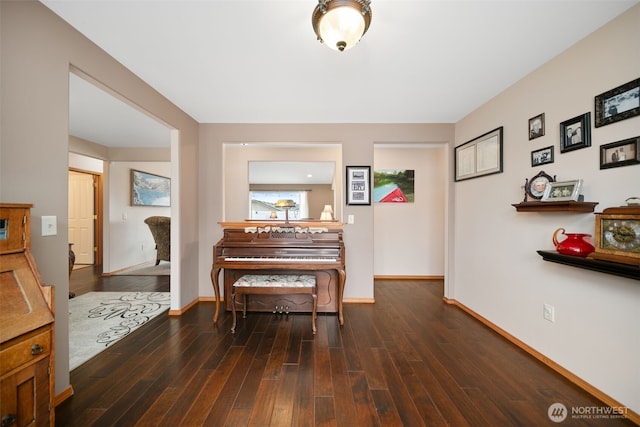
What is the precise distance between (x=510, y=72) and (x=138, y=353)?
4.07 m

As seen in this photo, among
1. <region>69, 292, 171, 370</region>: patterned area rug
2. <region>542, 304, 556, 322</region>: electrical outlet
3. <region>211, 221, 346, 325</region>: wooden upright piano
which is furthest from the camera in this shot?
<region>211, 221, 346, 325</region>: wooden upright piano

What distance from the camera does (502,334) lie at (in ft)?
7.77

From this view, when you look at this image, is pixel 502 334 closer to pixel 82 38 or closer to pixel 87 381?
pixel 87 381

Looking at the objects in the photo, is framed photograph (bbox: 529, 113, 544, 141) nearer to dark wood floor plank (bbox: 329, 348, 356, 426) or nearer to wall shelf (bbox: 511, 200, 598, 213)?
wall shelf (bbox: 511, 200, 598, 213)

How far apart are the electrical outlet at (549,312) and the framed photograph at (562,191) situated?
2.89 ft

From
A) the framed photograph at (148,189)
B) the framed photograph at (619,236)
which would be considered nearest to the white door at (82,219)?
the framed photograph at (148,189)

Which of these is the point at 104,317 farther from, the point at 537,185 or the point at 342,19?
the point at 537,185

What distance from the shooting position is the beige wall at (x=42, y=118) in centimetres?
127

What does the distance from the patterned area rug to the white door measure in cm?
243

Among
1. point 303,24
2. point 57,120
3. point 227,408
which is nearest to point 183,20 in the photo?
point 303,24

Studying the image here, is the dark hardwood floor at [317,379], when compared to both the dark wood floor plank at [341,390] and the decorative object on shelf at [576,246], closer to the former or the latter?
the dark wood floor plank at [341,390]

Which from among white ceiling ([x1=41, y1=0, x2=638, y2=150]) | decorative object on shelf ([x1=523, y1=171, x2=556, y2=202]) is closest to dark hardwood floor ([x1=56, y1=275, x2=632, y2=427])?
decorative object on shelf ([x1=523, y1=171, x2=556, y2=202])

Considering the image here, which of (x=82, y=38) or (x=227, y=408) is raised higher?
(x=82, y=38)

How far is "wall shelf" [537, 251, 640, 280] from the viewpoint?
128 cm
